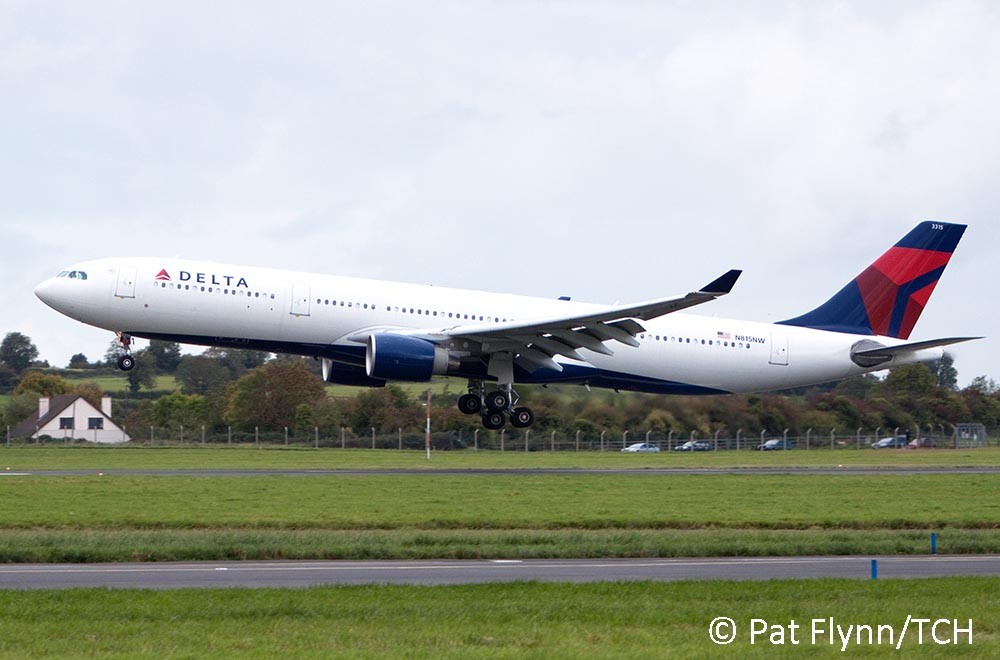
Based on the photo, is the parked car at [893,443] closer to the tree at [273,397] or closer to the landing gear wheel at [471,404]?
the landing gear wheel at [471,404]

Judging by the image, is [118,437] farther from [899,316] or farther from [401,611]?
[401,611]

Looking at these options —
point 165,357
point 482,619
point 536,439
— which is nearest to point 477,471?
point 536,439

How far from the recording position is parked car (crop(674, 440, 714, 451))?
52412 mm

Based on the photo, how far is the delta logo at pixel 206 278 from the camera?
3675 centimetres

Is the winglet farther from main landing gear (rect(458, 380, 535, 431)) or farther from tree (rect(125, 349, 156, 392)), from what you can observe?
tree (rect(125, 349, 156, 392))

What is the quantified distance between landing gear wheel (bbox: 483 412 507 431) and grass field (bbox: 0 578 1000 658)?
23.8 m

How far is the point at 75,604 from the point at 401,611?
357 cm

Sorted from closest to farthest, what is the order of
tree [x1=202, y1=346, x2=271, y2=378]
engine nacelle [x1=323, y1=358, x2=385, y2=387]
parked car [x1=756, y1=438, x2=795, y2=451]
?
1. engine nacelle [x1=323, y1=358, x2=385, y2=387]
2. parked car [x1=756, y1=438, x2=795, y2=451]
3. tree [x1=202, y1=346, x2=271, y2=378]

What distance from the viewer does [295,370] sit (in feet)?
230

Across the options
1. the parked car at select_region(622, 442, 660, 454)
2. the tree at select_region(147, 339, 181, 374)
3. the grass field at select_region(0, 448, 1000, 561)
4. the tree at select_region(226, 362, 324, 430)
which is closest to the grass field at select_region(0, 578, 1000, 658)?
the grass field at select_region(0, 448, 1000, 561)

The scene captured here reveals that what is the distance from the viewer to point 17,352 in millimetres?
128250

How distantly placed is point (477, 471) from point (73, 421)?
1700 inches

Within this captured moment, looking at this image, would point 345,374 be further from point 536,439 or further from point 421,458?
point 536,439

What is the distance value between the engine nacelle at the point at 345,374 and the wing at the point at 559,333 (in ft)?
8.59
